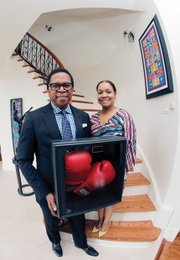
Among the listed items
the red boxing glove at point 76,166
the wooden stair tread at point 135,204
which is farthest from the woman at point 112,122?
the wooden stair tread at point 135,204

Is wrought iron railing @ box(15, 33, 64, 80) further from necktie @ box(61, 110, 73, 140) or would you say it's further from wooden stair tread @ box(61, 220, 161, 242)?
wooden stair tread @ box(61, 220, 161, 242)

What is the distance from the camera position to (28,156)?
1070 mm

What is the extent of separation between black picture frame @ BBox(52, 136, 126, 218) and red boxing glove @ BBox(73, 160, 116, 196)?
4 cm

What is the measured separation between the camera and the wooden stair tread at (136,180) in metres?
1.85

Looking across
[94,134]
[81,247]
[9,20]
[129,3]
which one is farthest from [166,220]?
[9,20]

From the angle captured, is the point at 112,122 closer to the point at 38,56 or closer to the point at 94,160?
the point at 94,160

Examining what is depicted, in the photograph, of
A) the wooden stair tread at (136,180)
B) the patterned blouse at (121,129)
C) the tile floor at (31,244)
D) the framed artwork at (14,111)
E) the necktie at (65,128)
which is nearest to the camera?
the necktie at (65,128)

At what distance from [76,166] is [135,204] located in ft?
3.96

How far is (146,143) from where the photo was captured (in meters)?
2.08

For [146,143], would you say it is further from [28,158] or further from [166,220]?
[28,158]

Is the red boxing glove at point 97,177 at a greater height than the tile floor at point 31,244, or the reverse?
the red boxing glove at point 97,177

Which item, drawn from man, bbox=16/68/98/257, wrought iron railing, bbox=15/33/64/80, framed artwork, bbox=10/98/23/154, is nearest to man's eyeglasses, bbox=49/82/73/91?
man, bbox=16/68/98/257

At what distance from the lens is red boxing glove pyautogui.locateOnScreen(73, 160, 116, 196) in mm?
938

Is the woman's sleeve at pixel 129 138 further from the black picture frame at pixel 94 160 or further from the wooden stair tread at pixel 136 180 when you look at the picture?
the wooden stair tread at pixel 136 180
